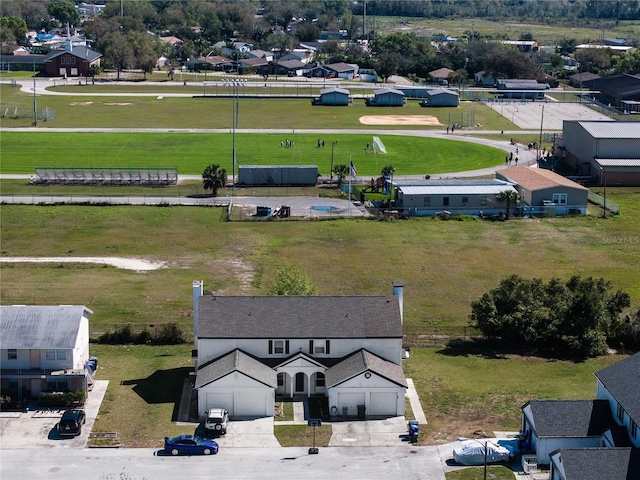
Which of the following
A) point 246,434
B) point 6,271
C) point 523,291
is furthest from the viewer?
point 6,271

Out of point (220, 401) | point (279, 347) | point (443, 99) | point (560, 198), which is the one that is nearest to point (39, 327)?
point (220, 401)

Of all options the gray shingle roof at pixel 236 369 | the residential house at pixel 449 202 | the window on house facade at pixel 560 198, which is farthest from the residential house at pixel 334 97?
the gray shingle roof at pixel 236 369

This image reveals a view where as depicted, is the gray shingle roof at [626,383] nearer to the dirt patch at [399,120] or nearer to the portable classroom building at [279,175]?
the portable classroom building at [279,175]

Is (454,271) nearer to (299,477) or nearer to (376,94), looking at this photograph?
(299,477)

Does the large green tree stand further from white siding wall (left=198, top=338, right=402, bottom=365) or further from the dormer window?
the dormer window

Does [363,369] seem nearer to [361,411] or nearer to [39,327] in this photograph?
[361,411]

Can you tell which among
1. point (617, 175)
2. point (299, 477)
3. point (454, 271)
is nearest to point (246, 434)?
point (299, 477)

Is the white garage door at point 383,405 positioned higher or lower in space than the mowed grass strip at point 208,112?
higher
